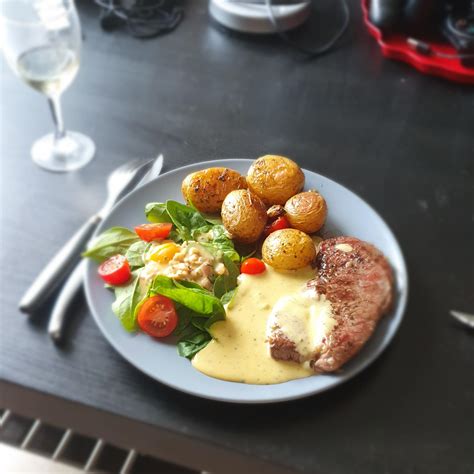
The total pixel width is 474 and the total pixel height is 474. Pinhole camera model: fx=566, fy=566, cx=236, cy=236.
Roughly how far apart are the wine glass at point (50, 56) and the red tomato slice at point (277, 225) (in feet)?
0.59

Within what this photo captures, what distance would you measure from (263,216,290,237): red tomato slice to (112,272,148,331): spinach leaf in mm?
109

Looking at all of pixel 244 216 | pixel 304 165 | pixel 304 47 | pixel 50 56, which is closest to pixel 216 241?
pixel 244 216

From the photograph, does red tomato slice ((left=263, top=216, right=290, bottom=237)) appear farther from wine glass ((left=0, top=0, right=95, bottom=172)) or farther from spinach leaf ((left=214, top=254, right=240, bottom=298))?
wine glass ((left=0, top=0, right=95, bottom=172))

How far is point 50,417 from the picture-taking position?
0.43 m

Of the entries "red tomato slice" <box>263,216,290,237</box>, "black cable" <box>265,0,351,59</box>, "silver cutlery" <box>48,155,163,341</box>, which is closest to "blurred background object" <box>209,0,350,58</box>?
"black cable" <box>265,0,351,59</box>

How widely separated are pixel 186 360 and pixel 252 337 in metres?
0.05

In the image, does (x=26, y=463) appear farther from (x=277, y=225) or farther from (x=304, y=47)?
(x=304, y=47)

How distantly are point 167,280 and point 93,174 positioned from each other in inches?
5.6

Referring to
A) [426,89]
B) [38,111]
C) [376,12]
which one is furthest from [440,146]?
[38,111]

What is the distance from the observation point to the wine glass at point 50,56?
0.52 meters

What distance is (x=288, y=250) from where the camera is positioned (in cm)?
43

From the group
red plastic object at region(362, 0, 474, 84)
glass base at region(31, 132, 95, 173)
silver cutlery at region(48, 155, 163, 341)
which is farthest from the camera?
red plastic object at region(362, 0, 474, 84)

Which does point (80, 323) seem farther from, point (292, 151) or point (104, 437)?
point (292, 151)

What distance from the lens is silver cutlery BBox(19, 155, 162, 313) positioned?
15.7 inches
